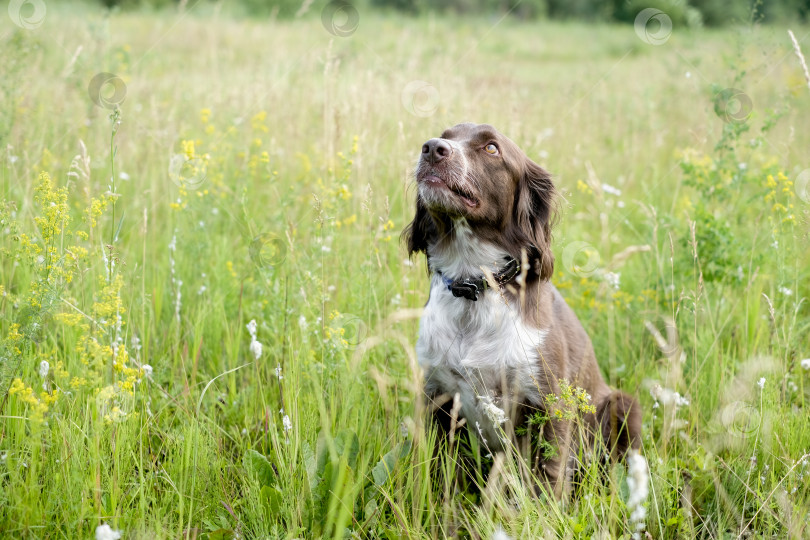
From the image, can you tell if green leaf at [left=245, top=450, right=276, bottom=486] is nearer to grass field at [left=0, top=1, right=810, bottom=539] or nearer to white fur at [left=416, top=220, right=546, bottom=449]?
grass field at [left=0, top=1, right=810, bottom=539]

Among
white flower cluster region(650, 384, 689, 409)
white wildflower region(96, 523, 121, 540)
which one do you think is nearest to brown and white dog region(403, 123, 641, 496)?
white flower cluster region(650, 384, 689, 409)

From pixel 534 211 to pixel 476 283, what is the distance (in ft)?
1.59

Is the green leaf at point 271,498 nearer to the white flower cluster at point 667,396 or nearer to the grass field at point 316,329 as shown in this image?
the grass field at point 316,329

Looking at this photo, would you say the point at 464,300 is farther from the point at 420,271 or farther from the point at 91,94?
the point at 91,94

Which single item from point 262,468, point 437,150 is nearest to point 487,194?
point 437,150

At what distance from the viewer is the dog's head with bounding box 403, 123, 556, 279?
2602 millimetres

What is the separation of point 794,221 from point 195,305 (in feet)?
9.55

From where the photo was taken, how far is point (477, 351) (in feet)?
8.41

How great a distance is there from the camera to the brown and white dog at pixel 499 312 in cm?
251

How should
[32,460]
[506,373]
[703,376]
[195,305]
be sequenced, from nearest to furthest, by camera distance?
1. [32,460]
2. [506,373]
3. [703,376]
4. [195,305]

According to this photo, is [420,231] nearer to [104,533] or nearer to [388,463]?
[388,463]

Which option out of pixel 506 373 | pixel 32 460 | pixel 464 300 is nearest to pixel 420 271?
pixel 464 300

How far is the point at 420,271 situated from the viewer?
140 inches

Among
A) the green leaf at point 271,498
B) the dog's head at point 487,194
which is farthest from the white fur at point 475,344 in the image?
the green leaf at point 271,498
